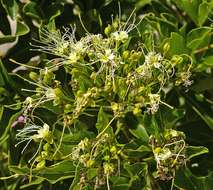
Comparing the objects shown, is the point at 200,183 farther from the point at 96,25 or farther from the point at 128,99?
the point at 96,25

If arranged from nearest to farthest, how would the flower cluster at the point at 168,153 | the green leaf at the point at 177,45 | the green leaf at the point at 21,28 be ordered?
1. the flower cluster at the point at 168,153
2. the green leaf at the point at 177,45
3. the green leaf at the point at 21,28

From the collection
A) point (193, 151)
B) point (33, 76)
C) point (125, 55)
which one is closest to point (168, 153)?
point (193, 151)

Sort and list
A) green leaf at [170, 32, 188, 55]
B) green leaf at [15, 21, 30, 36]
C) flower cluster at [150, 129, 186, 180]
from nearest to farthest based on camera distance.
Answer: flower cluster at [150, 129, 186, 180], green leaf at [170, 32, 188, 55], green leaf at [15, 21, 30, 36]

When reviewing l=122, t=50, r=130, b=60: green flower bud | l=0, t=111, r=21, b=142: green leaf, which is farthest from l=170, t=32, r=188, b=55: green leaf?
l=0, t=111, r=21, b=142: green leaf

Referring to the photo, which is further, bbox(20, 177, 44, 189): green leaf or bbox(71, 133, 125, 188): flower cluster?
bbox(20, 177, 44, 189): green leaf

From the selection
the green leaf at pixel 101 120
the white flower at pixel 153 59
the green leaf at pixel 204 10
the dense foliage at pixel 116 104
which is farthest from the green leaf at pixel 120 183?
the green leaf at pixel 204 10

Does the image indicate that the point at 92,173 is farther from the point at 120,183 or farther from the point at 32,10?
the point at 32,10

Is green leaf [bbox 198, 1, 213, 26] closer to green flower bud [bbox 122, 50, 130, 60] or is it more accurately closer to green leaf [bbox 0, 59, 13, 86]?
green flower bud [bbox 122, 50, 130, 60]

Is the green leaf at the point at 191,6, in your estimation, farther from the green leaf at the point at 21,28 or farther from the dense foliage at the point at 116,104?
the green leaf at the point at 21,28
